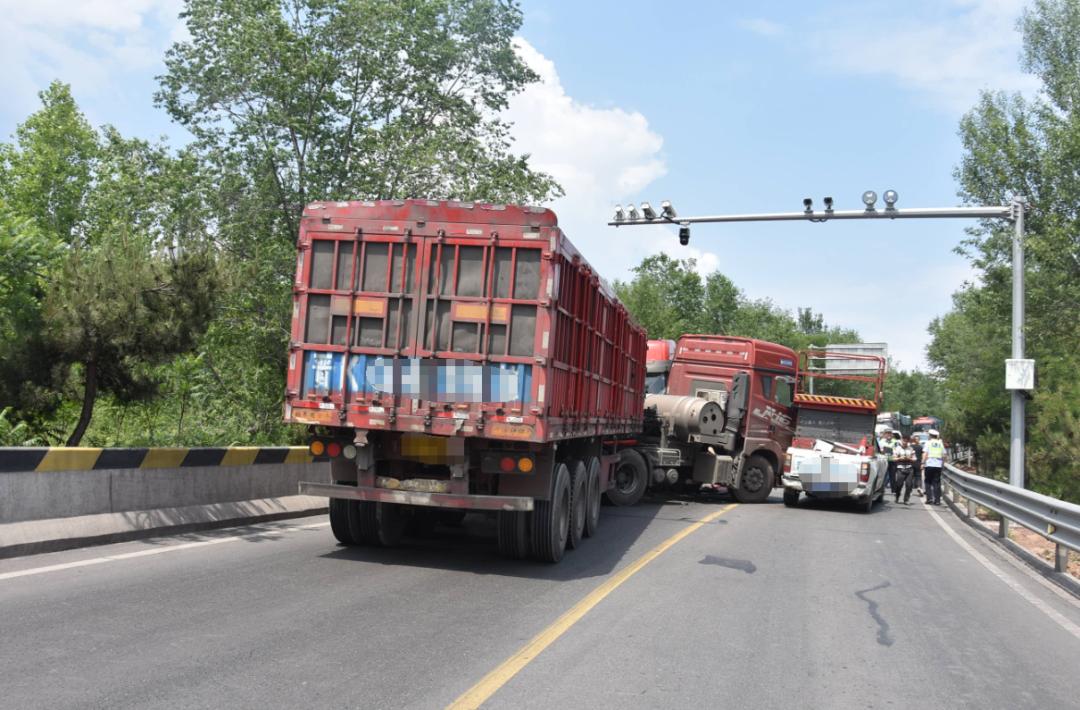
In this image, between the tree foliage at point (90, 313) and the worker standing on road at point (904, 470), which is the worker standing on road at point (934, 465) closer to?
the worker standing on road at point (904, 470)

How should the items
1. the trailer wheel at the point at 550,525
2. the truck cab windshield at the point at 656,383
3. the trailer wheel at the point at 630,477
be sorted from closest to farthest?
the trailer wheel at the point at 550,525
the trailer wheel at the point at 630,477
the truck cab windshield at the point at 656,383

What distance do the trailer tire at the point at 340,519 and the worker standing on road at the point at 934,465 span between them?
1594 centimetres

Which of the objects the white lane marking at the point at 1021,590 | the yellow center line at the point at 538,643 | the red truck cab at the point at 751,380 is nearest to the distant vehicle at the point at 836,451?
the red truck cab at the point at 751,380

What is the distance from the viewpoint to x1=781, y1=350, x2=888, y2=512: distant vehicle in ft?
59.9

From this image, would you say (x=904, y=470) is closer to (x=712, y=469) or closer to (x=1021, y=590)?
(x=712, y=469)

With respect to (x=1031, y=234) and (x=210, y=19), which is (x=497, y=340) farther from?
(x=1031, y=234)

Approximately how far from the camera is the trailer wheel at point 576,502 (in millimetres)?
10688

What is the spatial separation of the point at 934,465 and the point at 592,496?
13.3 m

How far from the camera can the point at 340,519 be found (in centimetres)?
994

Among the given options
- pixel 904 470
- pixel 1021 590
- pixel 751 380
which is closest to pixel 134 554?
pixel 1021 590

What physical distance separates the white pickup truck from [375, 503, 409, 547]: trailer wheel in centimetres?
1042

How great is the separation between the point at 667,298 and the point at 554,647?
67285mm

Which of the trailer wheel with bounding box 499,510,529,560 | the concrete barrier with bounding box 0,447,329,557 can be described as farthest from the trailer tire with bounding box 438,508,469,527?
the trailer wheel with bounding box 499,510,529,560

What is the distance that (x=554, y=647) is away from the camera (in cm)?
620
